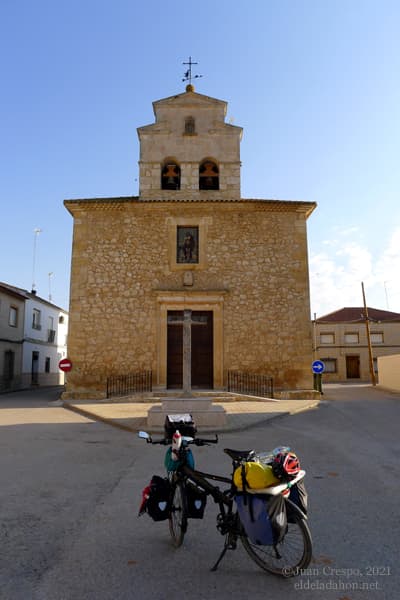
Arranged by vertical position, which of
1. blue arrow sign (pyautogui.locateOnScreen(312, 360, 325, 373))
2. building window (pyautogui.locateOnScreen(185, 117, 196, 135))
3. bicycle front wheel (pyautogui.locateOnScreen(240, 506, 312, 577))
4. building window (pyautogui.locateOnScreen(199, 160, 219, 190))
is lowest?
bicycle front wheel (pyautogui.locateOnScreen(240, 506, 312, 577))

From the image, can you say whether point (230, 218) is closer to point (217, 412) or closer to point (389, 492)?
point (217, 412)

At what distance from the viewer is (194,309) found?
15.9 m

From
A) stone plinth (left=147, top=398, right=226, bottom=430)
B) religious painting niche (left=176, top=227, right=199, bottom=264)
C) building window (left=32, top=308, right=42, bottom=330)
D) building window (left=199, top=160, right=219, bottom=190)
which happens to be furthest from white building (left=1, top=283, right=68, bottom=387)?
stone plinth (left=147, top=398, right=226, bottom=430)

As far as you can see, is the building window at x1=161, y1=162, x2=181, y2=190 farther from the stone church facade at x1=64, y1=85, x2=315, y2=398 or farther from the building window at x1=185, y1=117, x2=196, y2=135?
the building window at x1=185, y1=117, x2=196, y2=135

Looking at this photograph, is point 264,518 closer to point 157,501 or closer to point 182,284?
point 157,501

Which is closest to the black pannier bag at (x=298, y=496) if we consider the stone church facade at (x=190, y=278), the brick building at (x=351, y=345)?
the stone church facade at (x=190, y=278)

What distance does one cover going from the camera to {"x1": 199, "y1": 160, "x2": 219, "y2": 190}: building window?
1702 cm

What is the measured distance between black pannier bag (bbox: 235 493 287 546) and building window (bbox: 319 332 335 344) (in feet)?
113

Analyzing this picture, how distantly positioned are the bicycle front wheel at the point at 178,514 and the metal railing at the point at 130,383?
11931 mm

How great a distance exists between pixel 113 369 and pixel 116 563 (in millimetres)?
12669

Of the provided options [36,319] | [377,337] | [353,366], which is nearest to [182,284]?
[36,319]

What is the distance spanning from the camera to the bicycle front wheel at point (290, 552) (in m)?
2.64

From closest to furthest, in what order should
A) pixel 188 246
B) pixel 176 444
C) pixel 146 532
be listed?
1. pixel 176 444
2. pixel 146 532
3. pixel 188 246

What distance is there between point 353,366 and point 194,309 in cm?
2428
